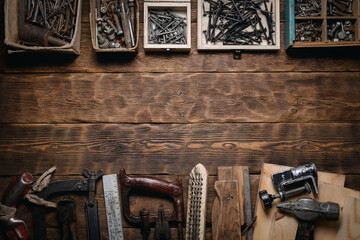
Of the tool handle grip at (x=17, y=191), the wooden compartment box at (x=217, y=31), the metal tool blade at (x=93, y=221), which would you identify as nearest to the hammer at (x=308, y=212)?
the wooden compartment box at (x=217, y=31)

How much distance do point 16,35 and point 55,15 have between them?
28cm

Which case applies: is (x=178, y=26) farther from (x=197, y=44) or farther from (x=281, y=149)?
(x=281, y=149)

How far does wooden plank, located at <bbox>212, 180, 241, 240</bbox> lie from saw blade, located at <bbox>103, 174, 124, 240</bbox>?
623 mm

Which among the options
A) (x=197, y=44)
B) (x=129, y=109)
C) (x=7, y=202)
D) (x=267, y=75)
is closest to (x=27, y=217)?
(x=7, y=202)

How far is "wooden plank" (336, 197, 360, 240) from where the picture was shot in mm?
1498

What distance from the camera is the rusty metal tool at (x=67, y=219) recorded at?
165 centimetres

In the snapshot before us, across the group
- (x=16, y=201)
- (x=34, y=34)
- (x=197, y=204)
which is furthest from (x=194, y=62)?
(x=16, y=201)

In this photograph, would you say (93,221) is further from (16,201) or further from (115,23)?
(115,23)

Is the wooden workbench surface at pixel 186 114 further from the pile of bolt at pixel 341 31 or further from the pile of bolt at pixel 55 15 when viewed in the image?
the pile of bolt at pixel 55 15

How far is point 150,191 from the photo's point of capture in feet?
5.43

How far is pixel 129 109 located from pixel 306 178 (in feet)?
3.91

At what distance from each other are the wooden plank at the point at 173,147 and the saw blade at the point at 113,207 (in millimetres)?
81

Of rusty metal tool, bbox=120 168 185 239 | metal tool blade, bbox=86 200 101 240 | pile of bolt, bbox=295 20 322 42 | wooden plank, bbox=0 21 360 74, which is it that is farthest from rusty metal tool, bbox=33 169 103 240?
pile of bolt, bbox=295 20 322 42

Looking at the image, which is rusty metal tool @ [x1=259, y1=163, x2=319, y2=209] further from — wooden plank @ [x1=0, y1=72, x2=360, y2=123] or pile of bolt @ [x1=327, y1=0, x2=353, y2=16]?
pile of bolt @ [x1=327, y1=0, x2=353, y2=16]
